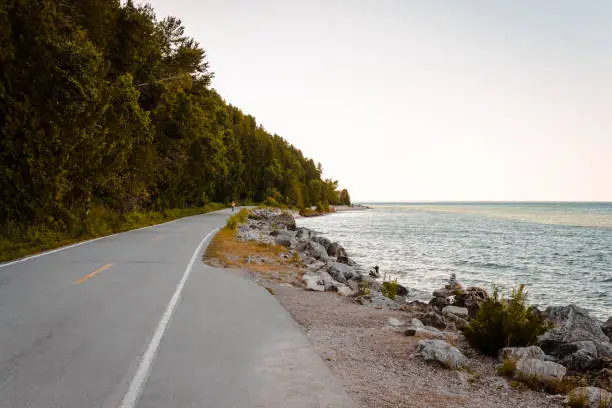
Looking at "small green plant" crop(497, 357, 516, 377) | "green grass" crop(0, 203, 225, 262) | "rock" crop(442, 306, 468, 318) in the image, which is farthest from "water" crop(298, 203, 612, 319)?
"green grass" crop(0, 203, 225, 262)

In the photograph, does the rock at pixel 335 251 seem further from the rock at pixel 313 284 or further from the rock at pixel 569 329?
the rock at pixel 569 329

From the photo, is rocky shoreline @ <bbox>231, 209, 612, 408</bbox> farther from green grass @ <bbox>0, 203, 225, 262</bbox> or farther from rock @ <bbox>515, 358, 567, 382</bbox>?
green grass @ <bbox>0, 203, 225, 262</bbox>

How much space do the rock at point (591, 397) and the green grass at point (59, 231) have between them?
1411cm

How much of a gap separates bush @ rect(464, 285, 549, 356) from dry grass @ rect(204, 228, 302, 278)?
6.87 m

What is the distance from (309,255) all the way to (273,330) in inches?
579

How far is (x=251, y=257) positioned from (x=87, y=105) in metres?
8.60

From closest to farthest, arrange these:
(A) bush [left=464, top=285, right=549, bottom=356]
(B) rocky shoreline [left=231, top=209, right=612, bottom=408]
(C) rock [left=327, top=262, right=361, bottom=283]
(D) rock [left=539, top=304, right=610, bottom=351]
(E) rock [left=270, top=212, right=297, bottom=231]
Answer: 1. (B) rocky shoreline [left=231, top=209, right=612, bottom=408]
2. (A) bush [left=464, top=285, right=549, bottom=356]
3. (D) rock [left=539, top=304, right=610, bottom=351]
4. (C) rock [left=327, top=262, right=361, bottom=283]
5. (E) rock [left=270, top=212, right=297, bottom=231]

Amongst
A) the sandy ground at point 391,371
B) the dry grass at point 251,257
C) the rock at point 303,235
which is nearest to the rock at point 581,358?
the sandy ground at point 391,371

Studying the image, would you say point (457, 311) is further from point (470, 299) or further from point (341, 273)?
point (341, 273)

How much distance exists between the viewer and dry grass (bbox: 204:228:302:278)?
14.1 m

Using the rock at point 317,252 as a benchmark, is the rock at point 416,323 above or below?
above

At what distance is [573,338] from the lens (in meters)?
8.07

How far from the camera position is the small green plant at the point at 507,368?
231 inches

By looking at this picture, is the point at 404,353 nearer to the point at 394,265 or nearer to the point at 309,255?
the point at 309,255
